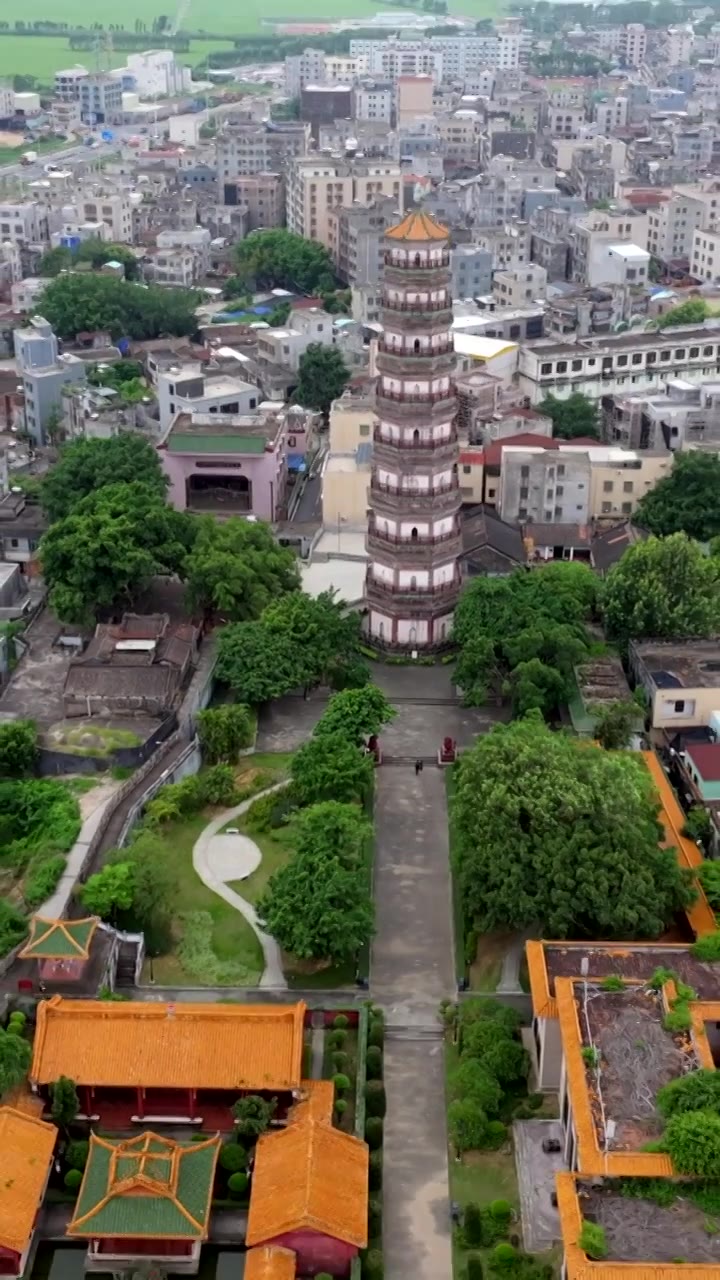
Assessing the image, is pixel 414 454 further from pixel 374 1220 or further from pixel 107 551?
pixel 374 1220

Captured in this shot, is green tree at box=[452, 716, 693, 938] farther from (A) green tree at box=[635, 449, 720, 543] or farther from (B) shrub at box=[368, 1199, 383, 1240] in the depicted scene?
(A) green tree at box=[635, 449, 720, 543]

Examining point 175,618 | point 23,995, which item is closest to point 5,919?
point 23,995

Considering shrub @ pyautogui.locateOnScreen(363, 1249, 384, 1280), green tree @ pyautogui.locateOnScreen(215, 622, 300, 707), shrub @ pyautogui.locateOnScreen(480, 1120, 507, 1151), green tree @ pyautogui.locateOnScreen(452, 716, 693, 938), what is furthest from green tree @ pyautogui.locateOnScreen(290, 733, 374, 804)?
shrub @ pyautogui.locateOnScreen(363, 1249, 384, 1280)

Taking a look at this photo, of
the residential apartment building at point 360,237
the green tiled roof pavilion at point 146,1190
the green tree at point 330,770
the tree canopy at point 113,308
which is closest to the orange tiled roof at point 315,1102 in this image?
the green tiled roof pavilion at point 146,1190

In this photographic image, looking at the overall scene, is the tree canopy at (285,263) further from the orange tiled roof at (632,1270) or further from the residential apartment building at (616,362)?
the orange tiled roof at (632,1270)

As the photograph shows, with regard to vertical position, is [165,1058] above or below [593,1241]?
below

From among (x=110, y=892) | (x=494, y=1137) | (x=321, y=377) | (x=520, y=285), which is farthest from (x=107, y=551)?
(x=520, y=285)
